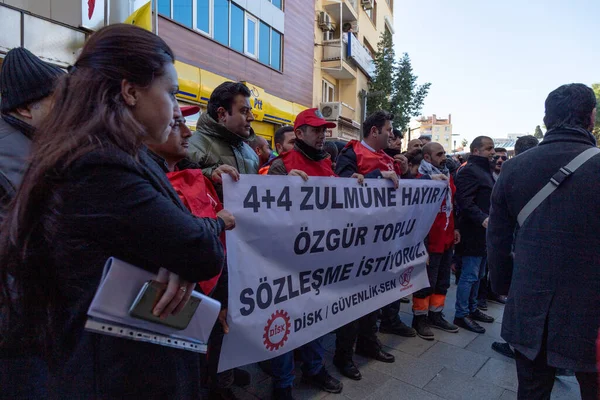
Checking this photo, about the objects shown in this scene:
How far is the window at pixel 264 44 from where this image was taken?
1377cm

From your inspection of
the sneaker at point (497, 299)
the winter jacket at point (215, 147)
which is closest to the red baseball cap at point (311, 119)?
the winter jacket at point (215, 147)

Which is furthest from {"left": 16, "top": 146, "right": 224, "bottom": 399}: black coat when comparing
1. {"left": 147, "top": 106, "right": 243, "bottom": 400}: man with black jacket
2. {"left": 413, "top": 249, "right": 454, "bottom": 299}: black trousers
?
{"left": 413, "top": 249, "right": 454, "bottom": 299}: black trousers

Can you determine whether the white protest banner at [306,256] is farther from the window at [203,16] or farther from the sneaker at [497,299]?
the window at [203,16]

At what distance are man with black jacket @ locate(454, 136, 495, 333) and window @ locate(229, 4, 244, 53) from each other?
9782 millimetres

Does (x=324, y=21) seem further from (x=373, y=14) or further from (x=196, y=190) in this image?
(x=196, y=190)

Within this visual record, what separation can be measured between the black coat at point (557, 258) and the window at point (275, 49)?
13.5m

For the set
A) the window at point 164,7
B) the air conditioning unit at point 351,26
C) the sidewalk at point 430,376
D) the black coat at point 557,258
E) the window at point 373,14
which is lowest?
the sidewalk at point 430,376

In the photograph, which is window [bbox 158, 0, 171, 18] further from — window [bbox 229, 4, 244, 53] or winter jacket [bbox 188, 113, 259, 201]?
winter jacket [bbox 188, 113, 259, 201]

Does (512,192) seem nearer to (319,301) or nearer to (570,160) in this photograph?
(570,160)

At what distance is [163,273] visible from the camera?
3.24 feet

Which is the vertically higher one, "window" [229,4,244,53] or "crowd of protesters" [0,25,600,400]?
"window" [229,4,244,53]

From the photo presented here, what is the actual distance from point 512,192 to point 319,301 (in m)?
1.35

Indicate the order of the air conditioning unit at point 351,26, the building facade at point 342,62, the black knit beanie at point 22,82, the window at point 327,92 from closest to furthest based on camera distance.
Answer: the black knit beanie at point 22,82 < the building facade at point 342,62 < the window at point 327,92 < the air conditioning unit at point 351,26

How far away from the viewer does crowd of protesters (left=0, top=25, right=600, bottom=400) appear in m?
0.91
